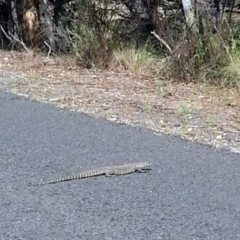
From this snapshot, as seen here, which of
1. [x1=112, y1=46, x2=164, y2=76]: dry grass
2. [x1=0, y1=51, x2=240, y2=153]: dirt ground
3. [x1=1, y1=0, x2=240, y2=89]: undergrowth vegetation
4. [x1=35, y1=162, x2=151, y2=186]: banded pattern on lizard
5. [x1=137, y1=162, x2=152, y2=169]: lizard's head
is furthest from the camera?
[x1=112, y1=46, x2=164, y2=76]: dry grass

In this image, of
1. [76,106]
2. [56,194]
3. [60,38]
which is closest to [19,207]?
[56,194]

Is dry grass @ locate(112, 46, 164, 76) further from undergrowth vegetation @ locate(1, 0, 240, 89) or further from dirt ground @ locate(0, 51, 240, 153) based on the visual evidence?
dirt ground @ locate(0, 51, 240, 153)

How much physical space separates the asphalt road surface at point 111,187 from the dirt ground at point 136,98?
0.48 meters

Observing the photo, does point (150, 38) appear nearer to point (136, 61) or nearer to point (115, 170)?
point (136, 61)

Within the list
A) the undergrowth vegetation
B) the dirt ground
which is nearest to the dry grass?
the undergrowth vegetation

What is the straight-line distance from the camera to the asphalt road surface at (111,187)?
5172 millimetres

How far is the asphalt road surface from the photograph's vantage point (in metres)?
5.17

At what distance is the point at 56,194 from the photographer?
19.6ft

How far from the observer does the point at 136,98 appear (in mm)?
10414

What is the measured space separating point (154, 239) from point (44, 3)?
1087 centimetres

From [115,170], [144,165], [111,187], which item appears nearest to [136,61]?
[144,165]

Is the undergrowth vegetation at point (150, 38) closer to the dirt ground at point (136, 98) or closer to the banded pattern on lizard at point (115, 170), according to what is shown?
the dirt ground at point (136, 98)

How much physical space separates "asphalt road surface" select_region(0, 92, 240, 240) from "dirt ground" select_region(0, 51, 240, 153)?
1.56ft

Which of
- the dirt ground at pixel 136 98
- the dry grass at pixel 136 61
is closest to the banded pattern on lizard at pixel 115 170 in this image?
the dirt ground at pixel 136 98
